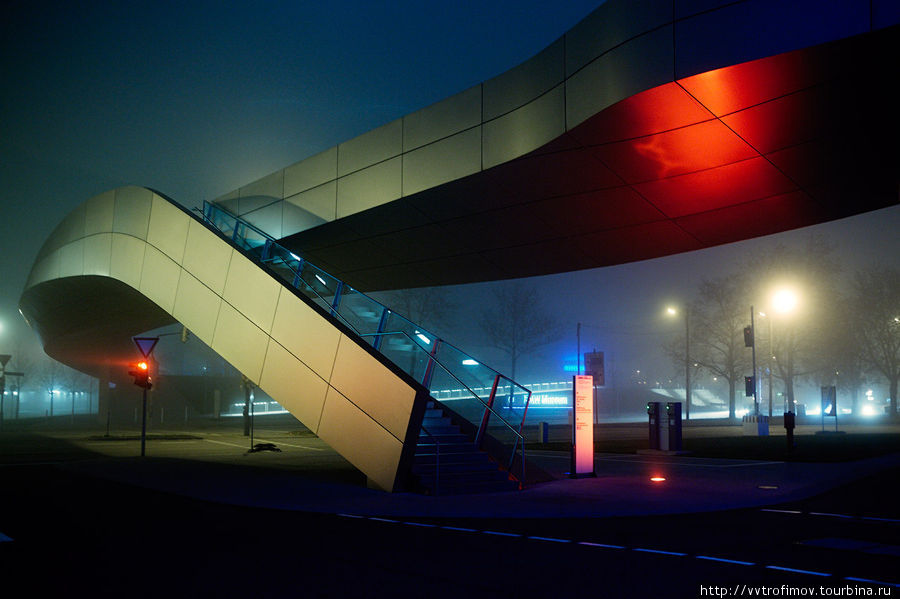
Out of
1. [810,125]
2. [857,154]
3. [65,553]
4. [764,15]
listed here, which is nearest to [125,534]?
[65,553]

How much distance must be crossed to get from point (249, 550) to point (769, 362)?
61792 millimetres

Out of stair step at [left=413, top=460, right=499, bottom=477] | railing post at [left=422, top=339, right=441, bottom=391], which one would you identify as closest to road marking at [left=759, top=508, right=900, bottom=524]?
stair step at [left=413, top=460, right=499, bottom=477]

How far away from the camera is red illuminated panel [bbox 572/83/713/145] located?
13469 millimetres

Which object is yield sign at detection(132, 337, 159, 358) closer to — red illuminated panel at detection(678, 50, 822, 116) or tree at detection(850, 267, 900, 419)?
red illuminated panel at detection(678, 50, 822, 116)

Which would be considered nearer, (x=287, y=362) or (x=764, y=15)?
(x=764, y=15)

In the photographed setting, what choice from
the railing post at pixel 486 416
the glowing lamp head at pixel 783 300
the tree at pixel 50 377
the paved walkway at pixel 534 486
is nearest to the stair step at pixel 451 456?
the railing post at pixel 486 416

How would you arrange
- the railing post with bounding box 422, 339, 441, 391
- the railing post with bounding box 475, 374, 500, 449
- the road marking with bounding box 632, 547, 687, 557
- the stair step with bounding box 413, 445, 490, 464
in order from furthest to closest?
the railing post with bounding box 422, 339, 441, 391, the railing post with bounding box 475, 374, 500, 449, the stair step with bounding box 413, 445, 490, 464, the road marking with bounding box 632, 547, 687, 557

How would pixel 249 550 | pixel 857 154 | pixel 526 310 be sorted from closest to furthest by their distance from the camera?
pixel 249 550
pixel 857 154
pixel 526 310

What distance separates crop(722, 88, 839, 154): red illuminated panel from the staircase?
26.1 ft

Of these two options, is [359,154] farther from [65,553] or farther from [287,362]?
[65,553]

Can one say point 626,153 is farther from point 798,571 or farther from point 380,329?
point 798,571

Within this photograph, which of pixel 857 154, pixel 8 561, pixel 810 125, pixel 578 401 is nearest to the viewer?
pixel 8 561

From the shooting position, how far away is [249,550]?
8.74m

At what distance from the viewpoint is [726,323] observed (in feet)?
223
